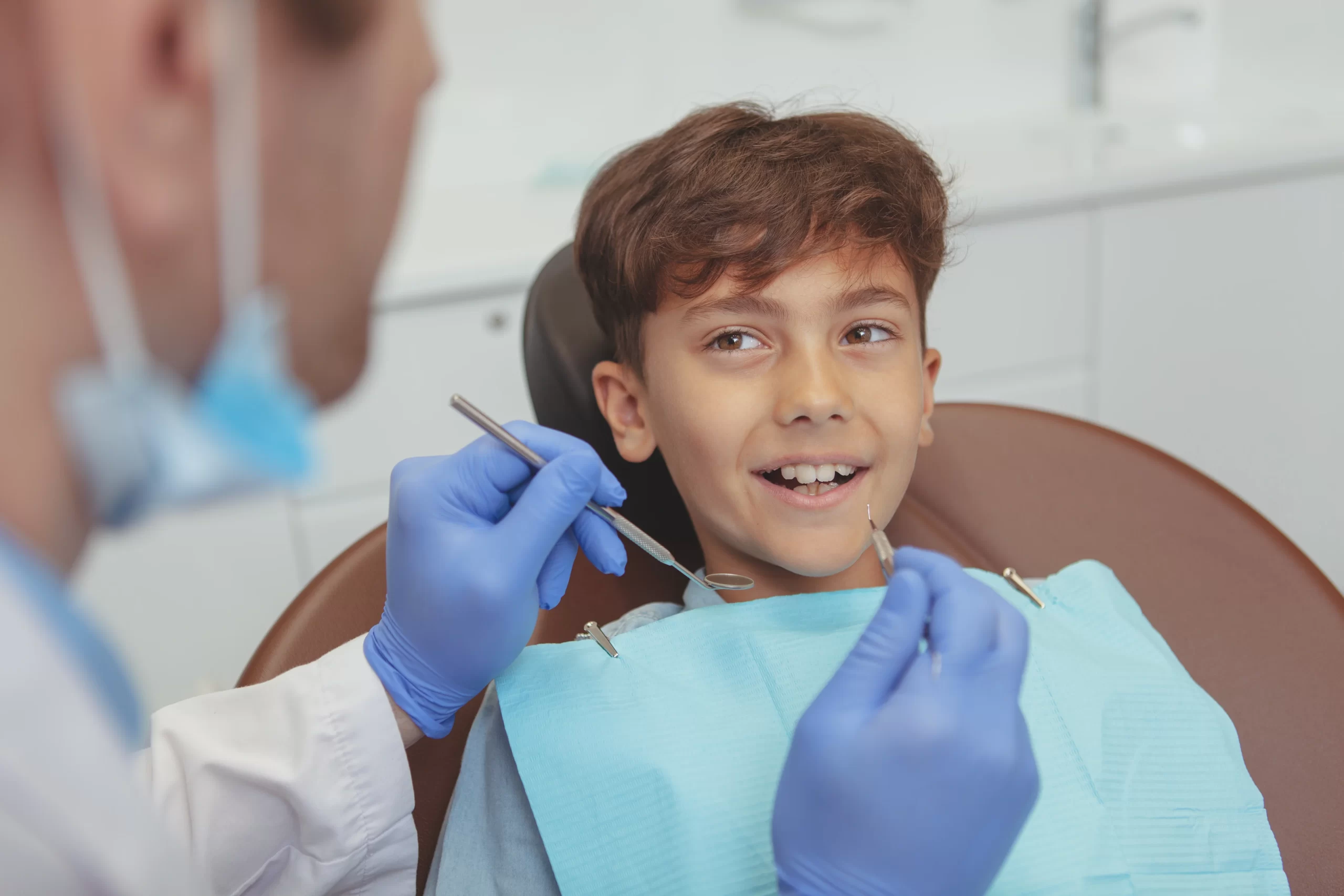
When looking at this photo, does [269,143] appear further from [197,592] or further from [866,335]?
[197,592]

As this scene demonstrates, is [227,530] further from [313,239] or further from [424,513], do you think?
[313,239]

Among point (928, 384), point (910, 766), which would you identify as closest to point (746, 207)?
point (928, 384)

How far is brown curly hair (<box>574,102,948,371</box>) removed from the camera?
107 centimetres

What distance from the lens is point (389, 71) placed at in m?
0.46

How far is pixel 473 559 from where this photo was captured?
0.94 meters

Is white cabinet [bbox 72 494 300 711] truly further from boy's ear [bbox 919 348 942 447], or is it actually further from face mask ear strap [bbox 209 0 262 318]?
face mask ear strap [bbox 209 0 262 318]

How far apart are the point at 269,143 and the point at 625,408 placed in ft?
2.62

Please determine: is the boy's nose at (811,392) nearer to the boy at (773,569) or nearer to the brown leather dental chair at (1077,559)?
the boy at (773,569)

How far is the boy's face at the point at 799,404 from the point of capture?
3.43 ft

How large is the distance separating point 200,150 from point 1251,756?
3.58ft

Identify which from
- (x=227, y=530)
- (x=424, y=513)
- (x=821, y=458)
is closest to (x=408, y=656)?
(x=424, y=513)

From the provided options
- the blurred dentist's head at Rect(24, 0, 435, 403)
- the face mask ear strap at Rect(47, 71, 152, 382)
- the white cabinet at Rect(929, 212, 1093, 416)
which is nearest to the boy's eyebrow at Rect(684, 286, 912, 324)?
the blurred dentist's head at Rect(24, 0, 435, 403)

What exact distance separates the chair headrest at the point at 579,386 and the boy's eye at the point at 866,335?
275 mm

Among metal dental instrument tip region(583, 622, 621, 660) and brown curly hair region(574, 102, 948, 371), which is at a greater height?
brown curly hair region(574, 102, 948, 371)
